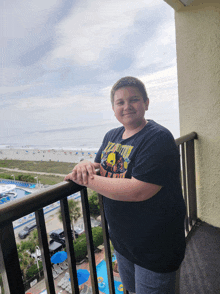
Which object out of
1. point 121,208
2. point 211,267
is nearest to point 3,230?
point 121,208

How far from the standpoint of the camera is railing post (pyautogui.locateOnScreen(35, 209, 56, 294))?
2.44ft

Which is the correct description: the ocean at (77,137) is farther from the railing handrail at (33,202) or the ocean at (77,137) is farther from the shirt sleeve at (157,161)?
the railing handrail at (33,202)

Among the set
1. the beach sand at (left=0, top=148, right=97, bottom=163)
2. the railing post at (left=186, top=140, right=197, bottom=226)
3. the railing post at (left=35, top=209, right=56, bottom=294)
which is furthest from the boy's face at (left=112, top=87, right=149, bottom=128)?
the beach sand at (left=0, top=148, right=97, bottom=163)

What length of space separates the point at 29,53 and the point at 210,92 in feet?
113

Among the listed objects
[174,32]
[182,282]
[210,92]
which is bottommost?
[182,282]

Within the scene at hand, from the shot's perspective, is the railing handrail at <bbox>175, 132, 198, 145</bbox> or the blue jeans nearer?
the blue jeans

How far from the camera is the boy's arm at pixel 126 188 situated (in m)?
0.77

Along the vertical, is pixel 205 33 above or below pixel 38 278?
above

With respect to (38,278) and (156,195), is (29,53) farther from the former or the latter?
(156,195)

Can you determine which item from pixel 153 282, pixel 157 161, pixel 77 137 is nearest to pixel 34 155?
pixel 77 137

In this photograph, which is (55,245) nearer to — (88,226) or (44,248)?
(88,226)

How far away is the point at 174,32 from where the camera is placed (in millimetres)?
2127

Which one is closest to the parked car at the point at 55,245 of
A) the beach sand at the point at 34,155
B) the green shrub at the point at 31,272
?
the green shrub at the point at 31,272

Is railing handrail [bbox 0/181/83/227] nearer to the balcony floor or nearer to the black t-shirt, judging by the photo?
the black t-shirt
